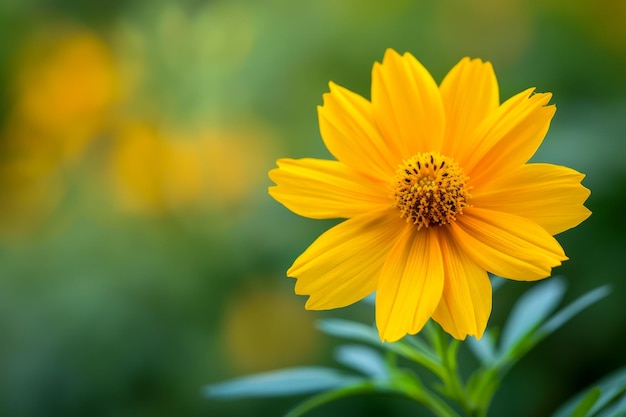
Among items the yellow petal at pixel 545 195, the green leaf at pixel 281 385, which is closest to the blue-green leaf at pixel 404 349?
the green leaf at pixel 281 385

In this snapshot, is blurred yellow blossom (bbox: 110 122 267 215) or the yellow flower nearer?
the yellow flower

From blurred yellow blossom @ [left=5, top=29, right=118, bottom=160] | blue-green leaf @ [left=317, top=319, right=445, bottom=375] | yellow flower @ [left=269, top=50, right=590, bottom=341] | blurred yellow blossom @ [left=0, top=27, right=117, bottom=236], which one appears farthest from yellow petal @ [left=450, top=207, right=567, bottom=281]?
blurred yellow blossom @ [left=5, top=29, right=118, bottom=160]

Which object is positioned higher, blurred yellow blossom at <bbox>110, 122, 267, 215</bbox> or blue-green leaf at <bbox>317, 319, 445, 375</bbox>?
blurred yellow blossom at <bbox>110, 122, 267, 215</bbox>

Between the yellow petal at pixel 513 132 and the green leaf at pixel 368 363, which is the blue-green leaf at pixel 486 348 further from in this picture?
the yellow petal at pixel 513 132

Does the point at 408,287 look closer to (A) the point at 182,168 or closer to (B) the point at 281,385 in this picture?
(B) the point at 281,385

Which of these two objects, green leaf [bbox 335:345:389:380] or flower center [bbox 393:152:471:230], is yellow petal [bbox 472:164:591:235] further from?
green leaf [bbox 335:345:389:380]

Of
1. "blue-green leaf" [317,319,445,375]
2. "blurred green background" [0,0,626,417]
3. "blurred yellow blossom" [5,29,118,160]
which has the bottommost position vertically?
"blue-green leaf" [317,319,445,375]
